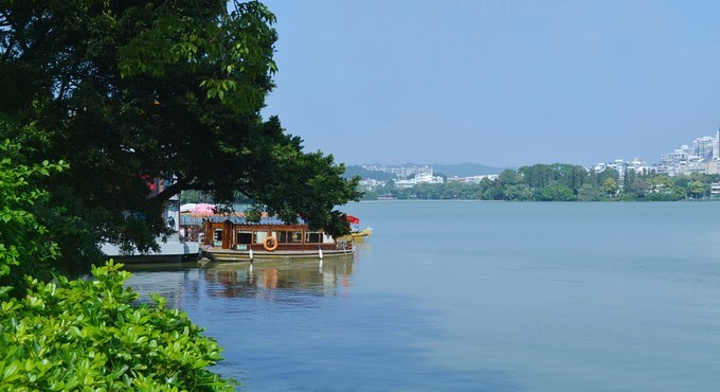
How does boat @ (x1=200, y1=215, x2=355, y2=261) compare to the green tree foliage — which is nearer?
the green tree foliage

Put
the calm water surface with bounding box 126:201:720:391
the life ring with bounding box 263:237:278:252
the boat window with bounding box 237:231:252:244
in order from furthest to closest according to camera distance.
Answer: the boat window with bounding box 237:231:252:244
the life ring with bounding box 263:237:278:252
the calm water surface with bounding box 126:201:720:391

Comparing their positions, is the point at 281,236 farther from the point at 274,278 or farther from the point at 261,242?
the point at 274,278

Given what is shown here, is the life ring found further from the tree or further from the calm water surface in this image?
the tree

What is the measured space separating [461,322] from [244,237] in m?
25.5

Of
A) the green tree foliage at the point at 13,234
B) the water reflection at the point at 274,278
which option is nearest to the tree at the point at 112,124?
the green tree foliage at the point at 13,234

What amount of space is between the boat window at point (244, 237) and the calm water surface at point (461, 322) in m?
4.36

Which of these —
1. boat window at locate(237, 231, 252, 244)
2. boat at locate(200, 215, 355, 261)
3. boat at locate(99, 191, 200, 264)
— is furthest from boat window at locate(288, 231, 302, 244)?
boat at locate(99, 191, 200, 264)

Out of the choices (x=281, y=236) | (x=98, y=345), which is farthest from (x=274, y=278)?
(x=98, y=345)

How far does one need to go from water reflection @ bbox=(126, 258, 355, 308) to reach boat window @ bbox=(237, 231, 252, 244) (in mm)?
2908

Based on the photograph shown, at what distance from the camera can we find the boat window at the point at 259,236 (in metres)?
55.0

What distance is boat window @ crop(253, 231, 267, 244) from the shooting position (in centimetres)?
5504

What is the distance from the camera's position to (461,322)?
31969 millimetres

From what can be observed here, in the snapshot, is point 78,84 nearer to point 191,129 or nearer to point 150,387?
point 191,129

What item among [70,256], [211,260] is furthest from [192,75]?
[211,260]
